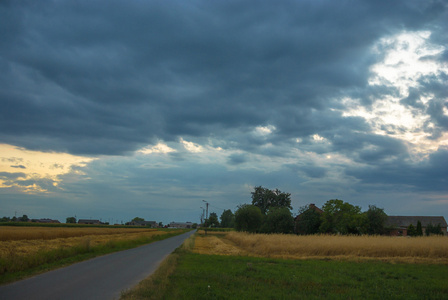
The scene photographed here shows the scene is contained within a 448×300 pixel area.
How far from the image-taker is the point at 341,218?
55781 mm

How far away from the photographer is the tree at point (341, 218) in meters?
52.5

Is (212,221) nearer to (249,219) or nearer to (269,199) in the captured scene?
(269,199)

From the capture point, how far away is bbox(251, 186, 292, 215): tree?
348 ft

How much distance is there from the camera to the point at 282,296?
10.4 meters

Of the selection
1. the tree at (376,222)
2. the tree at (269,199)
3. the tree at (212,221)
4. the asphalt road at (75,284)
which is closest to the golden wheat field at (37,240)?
the asphalt road at (75,284)

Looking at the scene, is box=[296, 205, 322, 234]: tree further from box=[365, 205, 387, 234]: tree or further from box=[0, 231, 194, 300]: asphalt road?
box=[0, 231, 194, 300]: asphalt road

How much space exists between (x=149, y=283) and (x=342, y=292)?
6.95m

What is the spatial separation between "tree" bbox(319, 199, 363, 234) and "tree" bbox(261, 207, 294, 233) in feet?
23.9

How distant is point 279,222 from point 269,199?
41.1 meters

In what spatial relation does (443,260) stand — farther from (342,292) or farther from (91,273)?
(91,273)

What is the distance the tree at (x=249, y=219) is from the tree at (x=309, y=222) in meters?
9.92

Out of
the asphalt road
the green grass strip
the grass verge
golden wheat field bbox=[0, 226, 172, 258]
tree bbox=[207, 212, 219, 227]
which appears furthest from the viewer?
tree bbox=[207, 212, 219, 227]

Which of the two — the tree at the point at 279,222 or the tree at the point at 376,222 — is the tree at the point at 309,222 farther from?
the tree at the point at 376,222

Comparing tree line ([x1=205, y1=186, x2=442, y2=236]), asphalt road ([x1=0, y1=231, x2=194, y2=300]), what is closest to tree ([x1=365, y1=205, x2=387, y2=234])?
tree line ([x1=205, y1=186, x2=442, y2=236])
